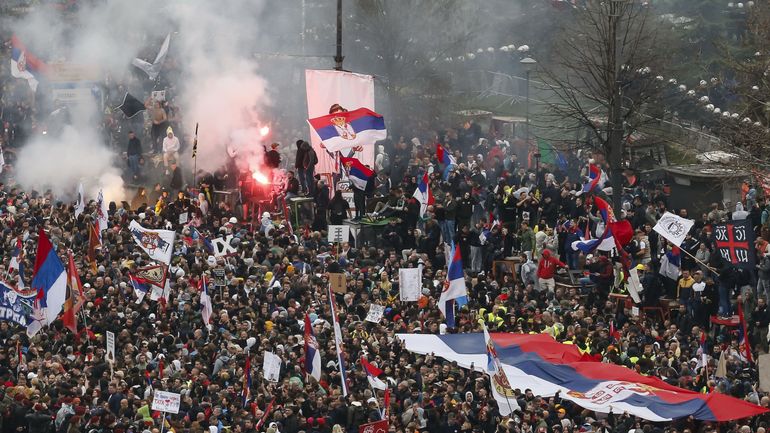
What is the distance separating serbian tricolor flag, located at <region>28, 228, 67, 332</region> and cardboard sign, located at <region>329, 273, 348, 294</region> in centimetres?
482

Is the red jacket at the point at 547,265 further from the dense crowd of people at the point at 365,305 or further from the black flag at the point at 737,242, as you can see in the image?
the black flag at the point at 737,242

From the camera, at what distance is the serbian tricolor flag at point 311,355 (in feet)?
80.3

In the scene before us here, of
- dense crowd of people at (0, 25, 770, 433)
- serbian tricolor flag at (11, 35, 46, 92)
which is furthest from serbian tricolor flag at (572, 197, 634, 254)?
serbian tricolor flag at (11, 35, 46, 92)

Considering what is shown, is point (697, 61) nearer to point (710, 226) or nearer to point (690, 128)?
point (690, 128)

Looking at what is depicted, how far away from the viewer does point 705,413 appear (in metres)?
22.5

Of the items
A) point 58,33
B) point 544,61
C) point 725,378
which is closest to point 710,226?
point 725,378

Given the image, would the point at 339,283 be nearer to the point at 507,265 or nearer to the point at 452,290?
the point at 452,290

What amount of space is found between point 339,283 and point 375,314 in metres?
1.59

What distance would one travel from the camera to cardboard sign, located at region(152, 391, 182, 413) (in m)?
23.1

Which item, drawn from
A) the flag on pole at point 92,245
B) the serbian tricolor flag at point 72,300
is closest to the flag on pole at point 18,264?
the flag on pole at point 92,245

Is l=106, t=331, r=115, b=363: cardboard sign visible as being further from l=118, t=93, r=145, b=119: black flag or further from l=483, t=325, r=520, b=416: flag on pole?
l=118, t=93, r=145, b=119: black flag

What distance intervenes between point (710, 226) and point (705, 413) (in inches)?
250

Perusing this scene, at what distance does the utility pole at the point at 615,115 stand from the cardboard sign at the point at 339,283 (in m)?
4.95

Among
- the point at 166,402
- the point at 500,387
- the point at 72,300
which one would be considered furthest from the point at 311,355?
the point at 72,300
